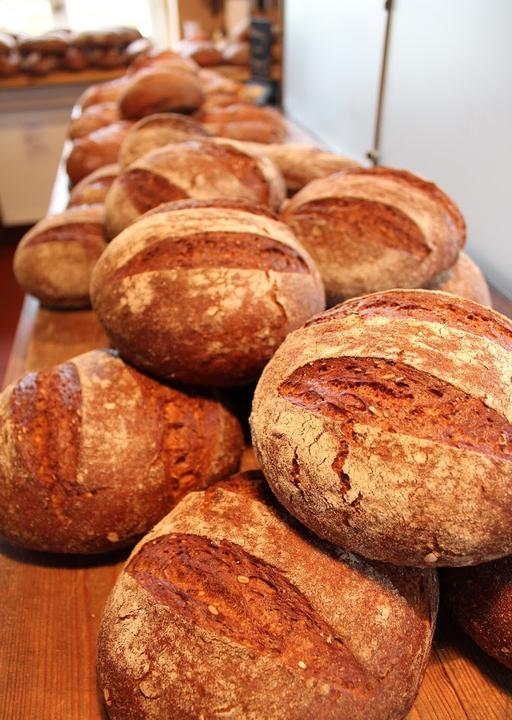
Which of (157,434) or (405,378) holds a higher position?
(405,378)

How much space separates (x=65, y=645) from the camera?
3.81 feet

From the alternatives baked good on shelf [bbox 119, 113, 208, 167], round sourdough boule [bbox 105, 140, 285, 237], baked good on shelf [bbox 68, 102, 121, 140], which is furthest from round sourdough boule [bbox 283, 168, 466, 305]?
baked good on shelf [bbox 68, 102, 121, 140]

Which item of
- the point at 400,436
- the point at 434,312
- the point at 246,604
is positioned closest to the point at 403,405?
the point at 400,436

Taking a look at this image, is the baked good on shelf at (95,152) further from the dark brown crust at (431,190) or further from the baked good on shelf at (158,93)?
the dark brown crust at (431,190)

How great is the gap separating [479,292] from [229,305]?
2.95ft

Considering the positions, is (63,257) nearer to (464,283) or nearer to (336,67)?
(464,283)

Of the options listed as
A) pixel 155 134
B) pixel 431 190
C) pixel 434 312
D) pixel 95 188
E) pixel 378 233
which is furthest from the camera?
pixel 95 188

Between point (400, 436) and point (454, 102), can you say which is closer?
point (400, 436)

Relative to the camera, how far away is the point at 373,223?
5.04 ft

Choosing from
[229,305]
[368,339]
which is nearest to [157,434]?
[229,305]

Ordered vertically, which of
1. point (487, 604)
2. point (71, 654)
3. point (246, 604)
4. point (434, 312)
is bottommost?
point (71, 654)

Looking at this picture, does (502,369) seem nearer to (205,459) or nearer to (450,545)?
(450,545)

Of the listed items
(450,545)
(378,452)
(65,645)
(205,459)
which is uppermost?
(378,452)

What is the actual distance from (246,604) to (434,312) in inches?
23.1
